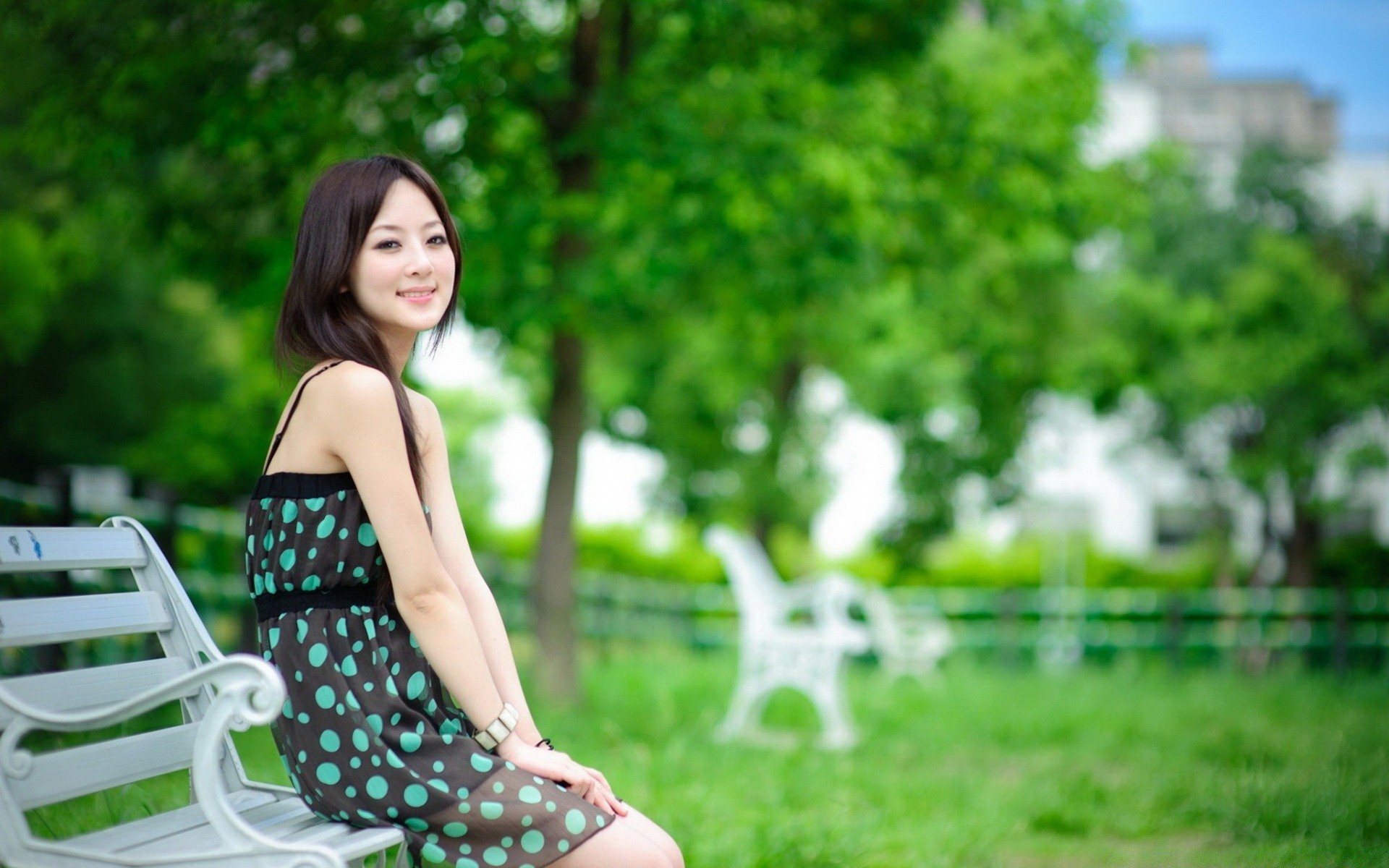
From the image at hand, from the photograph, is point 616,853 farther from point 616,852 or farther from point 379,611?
point 379,611

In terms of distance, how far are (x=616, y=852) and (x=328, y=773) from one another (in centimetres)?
50

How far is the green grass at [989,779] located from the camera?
13.5 feet

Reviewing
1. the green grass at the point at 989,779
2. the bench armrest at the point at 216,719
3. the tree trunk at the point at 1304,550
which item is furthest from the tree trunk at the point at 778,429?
the bench armrest at the point at 216,719

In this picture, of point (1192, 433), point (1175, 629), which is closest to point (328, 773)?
point (1175, 629)

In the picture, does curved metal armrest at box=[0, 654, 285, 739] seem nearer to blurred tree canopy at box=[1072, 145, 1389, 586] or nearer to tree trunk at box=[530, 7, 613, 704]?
tree trunk at box=[530, 7, 613, 704]

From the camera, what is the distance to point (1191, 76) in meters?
35.0

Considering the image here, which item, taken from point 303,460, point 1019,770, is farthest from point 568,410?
point 303,460

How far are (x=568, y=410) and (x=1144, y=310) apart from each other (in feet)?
42.3

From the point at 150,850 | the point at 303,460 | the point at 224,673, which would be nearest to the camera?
the point at 224,673

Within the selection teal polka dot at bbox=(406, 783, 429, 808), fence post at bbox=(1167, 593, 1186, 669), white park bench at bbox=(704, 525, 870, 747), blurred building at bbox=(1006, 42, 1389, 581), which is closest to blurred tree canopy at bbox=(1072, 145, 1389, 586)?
blurred building at bbox=(1006, 42, 1389, 581)

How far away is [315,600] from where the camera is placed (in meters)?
2.22

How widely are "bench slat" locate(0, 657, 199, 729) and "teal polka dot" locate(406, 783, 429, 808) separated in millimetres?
383

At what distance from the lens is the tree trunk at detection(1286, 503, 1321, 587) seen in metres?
20.3

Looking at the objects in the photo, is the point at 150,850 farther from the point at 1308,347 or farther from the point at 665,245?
the point at 1308,347
